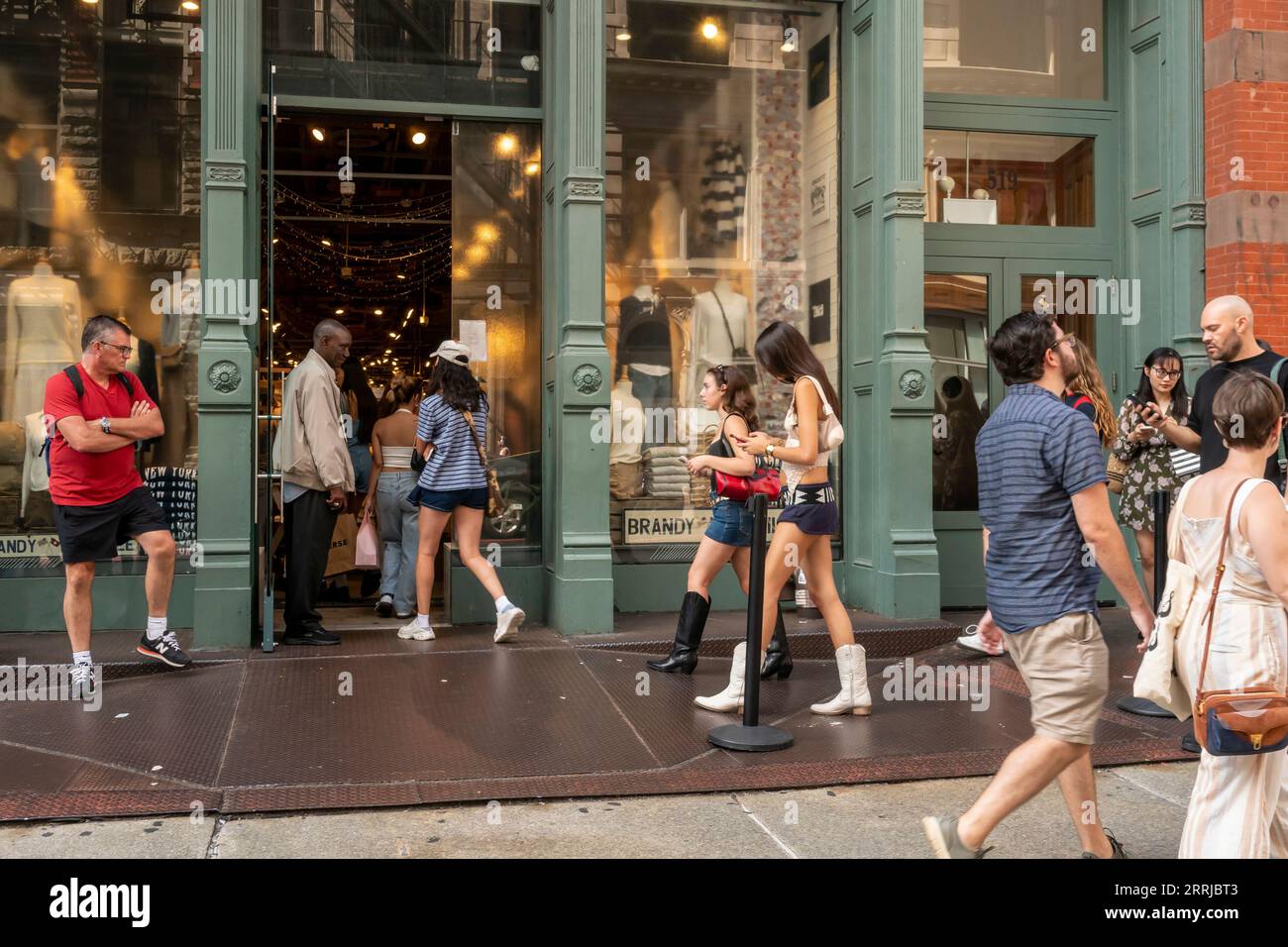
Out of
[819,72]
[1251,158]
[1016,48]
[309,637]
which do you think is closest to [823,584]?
[309,637]

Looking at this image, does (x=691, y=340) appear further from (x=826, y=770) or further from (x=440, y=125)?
(x=826, y=770)

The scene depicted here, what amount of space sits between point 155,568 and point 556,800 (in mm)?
3314

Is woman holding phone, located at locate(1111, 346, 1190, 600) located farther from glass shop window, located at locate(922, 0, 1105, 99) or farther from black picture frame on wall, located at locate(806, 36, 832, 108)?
black picture frame on wall, located at locate(806, 36, 832, 108)

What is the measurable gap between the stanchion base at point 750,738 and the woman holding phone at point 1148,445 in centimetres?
290

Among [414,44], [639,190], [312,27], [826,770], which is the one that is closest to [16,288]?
[312,27]

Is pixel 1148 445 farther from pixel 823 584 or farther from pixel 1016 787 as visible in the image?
pixel 1016 787

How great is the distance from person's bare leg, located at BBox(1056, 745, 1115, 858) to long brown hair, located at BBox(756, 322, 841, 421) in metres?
2.45

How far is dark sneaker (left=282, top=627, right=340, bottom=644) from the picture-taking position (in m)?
8.12

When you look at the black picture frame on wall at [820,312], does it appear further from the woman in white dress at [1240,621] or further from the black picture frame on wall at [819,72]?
the woman in white dress at [1240,621]

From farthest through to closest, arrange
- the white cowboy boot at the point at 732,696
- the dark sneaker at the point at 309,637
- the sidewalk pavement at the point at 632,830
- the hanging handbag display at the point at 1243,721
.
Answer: the dark sneaker at the point at 309,637 < the white cowboy boot at the point at 732,696 < the sidewalk pavement at the point at 632,830 < the hanging handbag display at the point at 1243,721

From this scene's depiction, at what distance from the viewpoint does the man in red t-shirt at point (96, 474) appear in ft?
21.9

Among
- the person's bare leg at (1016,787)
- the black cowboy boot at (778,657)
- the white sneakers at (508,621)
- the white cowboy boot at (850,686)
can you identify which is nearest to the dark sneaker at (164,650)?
the white sneakers at (508,621)

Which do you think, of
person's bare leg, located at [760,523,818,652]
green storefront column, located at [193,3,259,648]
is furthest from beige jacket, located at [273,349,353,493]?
person's bare leg, located at [760,523,818,652]

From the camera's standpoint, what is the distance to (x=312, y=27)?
8.82m
